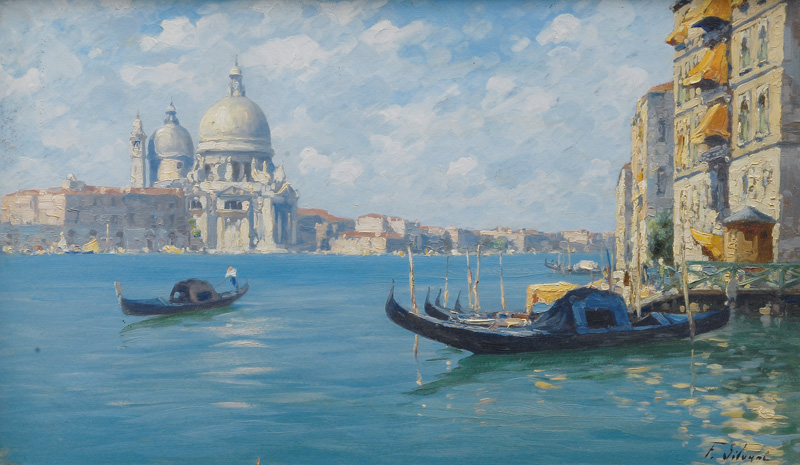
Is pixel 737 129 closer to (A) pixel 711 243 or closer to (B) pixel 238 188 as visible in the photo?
Result: (A) pixel 711 243

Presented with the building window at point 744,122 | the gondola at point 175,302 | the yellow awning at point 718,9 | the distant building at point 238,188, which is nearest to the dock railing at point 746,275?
the building window at point 744,122

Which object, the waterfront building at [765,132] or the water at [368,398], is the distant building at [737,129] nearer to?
the waterfront building at [765,132]

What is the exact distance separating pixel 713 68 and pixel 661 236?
309 centimetres

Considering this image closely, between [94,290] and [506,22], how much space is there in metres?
9.21

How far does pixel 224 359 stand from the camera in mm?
7402

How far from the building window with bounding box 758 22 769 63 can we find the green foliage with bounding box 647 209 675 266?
11.9 feet

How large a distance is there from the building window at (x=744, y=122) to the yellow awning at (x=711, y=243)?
106 centimetres

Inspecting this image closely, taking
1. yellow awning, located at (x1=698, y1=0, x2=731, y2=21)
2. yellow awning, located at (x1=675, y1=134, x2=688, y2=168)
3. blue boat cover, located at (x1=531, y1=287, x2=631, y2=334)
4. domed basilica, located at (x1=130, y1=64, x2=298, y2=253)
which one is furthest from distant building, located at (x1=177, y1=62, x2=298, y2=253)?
yellow awning, located at (x1=675, y1=134, x2=688, y2=168)

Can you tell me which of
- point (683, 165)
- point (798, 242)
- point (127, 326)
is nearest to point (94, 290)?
point (127, 326)

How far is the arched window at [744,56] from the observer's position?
7789 millimetres

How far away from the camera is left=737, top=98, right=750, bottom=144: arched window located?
8125mm
